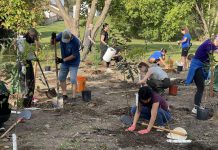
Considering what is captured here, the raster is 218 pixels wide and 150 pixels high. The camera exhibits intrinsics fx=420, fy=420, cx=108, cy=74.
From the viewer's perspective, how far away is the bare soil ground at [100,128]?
19.6ft

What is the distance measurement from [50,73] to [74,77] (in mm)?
4697

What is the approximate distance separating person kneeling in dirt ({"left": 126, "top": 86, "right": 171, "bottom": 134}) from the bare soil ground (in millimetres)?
202

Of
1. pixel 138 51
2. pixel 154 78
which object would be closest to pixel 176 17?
pixel 154 78

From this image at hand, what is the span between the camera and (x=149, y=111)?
6.96m

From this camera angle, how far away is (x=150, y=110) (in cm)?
687

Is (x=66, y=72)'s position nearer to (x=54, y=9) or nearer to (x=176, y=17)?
(x=54, y=9)

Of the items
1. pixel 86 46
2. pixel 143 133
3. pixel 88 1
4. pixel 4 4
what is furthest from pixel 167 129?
pixel 88 1

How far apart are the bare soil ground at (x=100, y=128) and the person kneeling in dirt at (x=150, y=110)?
202 mm

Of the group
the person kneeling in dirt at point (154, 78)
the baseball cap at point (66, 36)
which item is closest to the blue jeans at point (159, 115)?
the person kneeling in dirt at point (154, 78)

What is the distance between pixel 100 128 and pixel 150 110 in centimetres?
87

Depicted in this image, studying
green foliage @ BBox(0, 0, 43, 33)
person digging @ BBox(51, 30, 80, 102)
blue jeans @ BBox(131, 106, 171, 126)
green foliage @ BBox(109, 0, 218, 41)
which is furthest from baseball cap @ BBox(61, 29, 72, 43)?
green foliage @ BBox(109, 0, 218, 41)

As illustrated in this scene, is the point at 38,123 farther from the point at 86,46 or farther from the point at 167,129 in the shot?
the point at 86,46

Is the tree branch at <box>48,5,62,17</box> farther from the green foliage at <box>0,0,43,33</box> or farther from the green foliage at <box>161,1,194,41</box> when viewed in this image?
the green foliage at <box>161,1,194,41</box>

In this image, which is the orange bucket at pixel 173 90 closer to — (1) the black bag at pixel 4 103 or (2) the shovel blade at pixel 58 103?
(2) the shovel blade at pixel 58 103
